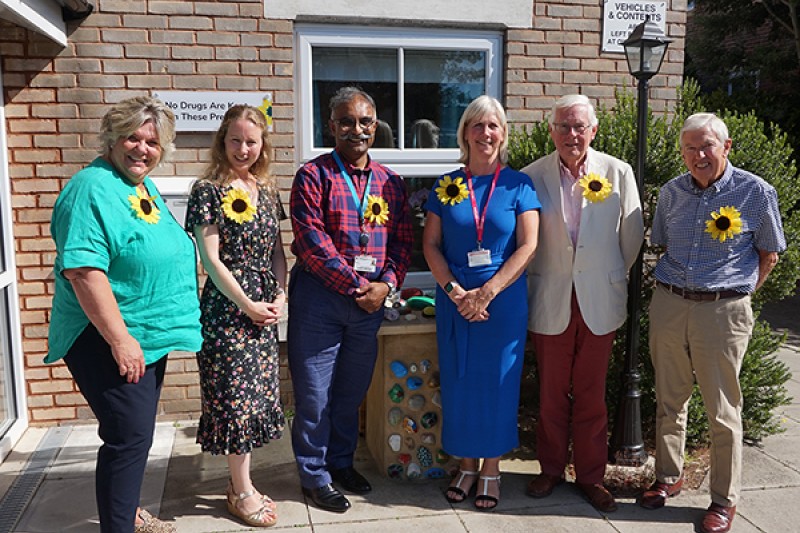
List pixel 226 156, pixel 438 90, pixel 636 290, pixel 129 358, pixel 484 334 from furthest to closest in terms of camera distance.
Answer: pixel 438 90, pixel 636 290, pixel 484 334, pixel 226 156, pixel 129 358

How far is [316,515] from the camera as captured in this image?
3387 millimetres

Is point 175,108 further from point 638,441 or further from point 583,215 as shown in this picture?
point 638,441

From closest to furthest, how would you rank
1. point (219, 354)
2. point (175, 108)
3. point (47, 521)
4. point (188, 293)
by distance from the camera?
point (188, 293) → point (219, 354) → point (47, 521) → point (175, 108)

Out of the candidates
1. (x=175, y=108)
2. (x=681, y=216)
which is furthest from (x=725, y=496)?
(x=175, y=108)

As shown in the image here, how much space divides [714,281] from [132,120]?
2.54 meters

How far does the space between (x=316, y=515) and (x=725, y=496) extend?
1930 mm

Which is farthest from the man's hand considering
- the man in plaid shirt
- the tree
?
the tree

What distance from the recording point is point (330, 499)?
11.2ft

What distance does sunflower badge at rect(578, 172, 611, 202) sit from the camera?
3.27 meters

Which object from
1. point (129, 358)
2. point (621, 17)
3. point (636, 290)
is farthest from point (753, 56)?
point (129, 358)

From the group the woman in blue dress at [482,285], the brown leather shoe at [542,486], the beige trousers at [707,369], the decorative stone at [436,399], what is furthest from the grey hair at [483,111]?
the brown leather shoe at [542,486]

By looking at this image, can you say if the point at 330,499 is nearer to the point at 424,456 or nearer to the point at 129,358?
the point at 424,456

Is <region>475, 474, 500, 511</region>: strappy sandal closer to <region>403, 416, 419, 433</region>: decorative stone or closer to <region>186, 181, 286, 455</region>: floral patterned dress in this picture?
<region>403, 416, 419, 433</region>: decorative stone

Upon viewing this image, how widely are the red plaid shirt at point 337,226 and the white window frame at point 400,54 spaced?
1.30 meters
